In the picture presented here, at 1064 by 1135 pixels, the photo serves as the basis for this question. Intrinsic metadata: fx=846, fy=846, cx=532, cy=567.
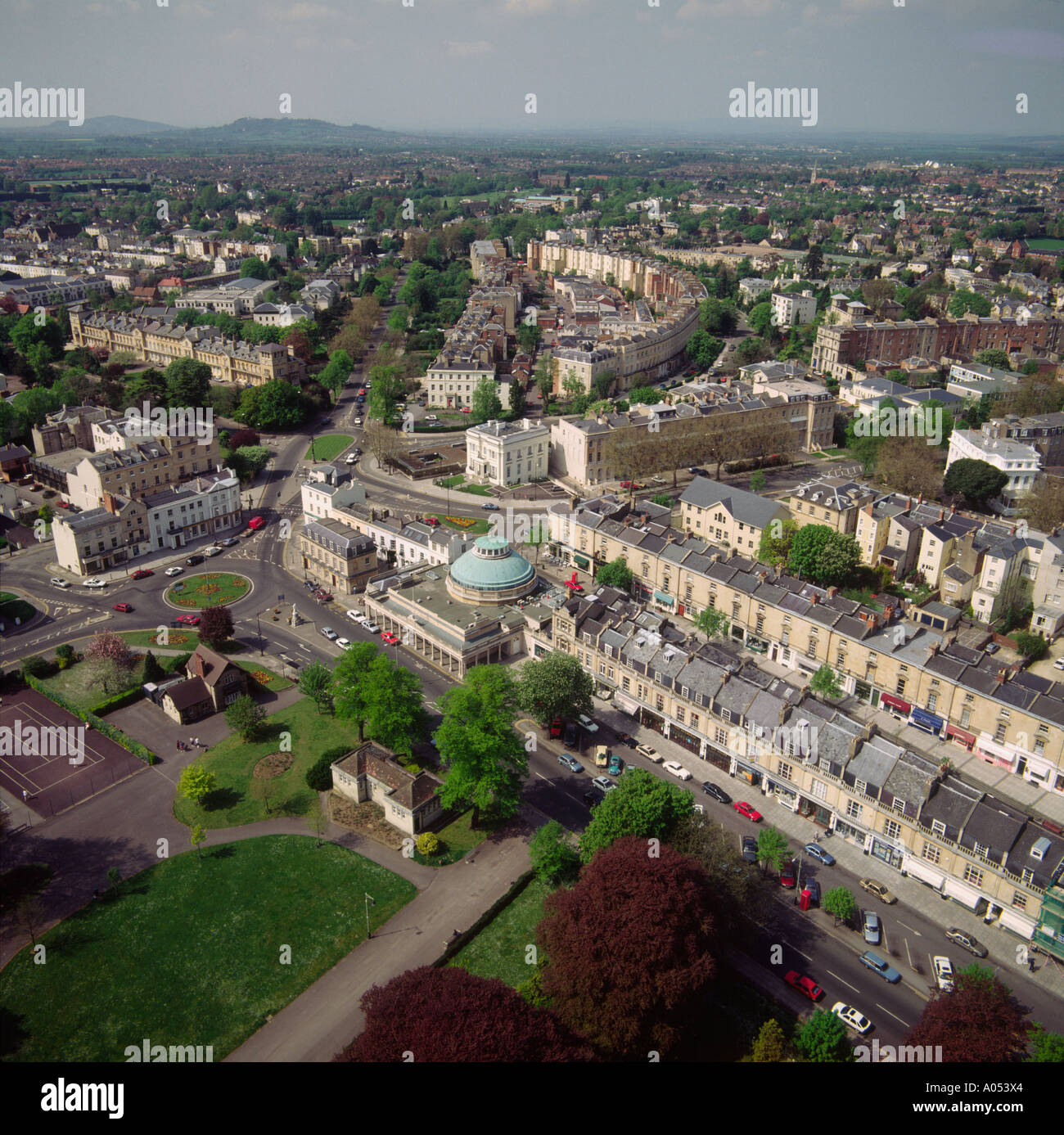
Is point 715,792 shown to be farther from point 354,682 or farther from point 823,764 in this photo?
point 354,682

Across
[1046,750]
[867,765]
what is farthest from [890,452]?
[867,765]

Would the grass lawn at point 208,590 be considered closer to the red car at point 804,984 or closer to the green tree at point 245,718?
the green tree at point 245,718

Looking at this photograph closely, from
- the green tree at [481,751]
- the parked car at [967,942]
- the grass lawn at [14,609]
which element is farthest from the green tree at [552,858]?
the grass lawn at [14,609]

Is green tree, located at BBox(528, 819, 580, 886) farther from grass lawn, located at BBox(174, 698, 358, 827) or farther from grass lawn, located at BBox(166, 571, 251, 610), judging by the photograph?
grass lawn, located at BBox(166, 571, 251, 610)

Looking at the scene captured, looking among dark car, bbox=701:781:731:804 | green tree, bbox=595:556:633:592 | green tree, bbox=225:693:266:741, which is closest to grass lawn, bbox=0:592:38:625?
green tree, bbox=225:693:266:741

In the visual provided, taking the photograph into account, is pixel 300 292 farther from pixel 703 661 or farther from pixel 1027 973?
pixel 1027 973

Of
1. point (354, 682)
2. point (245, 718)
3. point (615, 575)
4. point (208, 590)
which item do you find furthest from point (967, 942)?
point (208, 590)
